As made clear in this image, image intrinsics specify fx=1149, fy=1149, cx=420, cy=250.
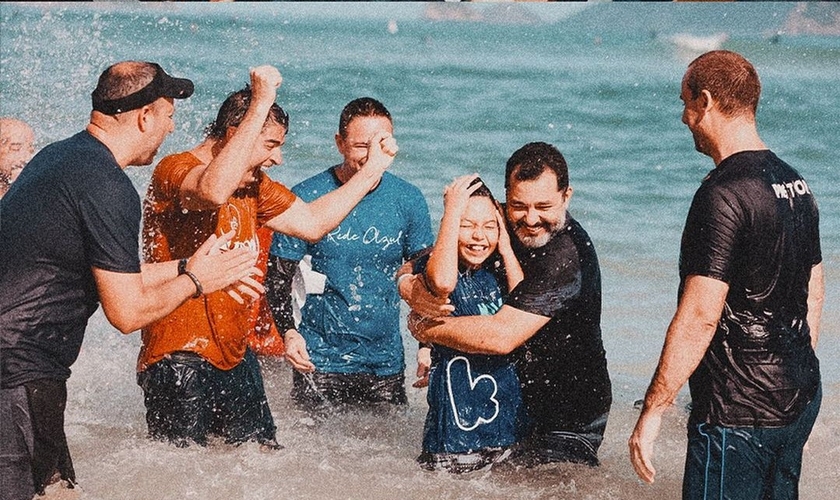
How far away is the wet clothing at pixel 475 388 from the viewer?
4.64 meters

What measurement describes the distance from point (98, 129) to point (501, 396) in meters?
1.88

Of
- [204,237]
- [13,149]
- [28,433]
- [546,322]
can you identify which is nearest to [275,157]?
[204,237]

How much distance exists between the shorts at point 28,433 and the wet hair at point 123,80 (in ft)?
3.42

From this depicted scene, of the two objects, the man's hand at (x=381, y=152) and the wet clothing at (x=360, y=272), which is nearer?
the man's hand at (x=381, y=152)

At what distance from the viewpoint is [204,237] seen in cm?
489

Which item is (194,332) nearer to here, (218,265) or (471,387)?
(218,265)

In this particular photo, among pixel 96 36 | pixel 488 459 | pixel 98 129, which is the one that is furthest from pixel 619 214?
pixel 96 36

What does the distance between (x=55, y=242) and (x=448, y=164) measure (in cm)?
1293

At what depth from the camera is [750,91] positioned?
393cm

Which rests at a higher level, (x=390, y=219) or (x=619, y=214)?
(x=390, y=219)

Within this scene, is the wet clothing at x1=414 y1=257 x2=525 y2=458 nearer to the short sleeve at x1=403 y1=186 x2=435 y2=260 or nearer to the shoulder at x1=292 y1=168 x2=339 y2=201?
the short sleeve at x1=403 y1=186 x2=435 y2=260

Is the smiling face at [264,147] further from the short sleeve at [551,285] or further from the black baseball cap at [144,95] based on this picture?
the short sleeve at [551,285]

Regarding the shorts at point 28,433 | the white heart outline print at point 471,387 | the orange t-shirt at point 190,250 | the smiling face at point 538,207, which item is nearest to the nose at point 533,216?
the smiling face at point 538,207

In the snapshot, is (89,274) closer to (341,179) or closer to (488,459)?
(488,459)
